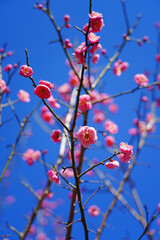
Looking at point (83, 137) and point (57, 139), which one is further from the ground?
point (57, 139)

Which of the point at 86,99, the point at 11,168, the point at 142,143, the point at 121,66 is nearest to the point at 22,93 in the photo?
the point at 86,99

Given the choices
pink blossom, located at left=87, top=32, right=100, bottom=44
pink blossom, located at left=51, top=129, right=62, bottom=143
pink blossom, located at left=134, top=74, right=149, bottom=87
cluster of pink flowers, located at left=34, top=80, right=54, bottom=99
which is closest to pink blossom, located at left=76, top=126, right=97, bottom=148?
cluster of pink flowers, located at left=34, top=80, right=54, bottom=99

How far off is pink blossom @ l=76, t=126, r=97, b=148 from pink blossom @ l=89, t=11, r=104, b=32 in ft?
2.26

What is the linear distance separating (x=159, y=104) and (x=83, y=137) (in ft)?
15.3

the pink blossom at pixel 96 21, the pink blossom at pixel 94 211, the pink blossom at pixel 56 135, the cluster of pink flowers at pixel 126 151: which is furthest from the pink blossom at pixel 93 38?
the pink blossom at pixel 94 211

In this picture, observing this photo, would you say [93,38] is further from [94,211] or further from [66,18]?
[94,211]

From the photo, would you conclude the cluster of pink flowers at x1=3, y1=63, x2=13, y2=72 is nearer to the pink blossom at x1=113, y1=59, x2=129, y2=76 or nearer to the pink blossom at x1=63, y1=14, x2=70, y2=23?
the pink blossom at x1=63, y1=14, x2=70, y2=23

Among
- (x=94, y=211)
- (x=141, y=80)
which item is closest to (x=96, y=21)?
(x=141, y=80)

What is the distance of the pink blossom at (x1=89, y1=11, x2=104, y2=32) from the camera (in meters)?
1.34

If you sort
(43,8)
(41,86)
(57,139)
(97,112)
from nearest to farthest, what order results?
1. (41,86)
2. (57,139)
3. (43,8)
4. (97,112)

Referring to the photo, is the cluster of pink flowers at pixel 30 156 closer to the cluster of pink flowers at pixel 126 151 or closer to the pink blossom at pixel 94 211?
the pink blossom at pixel 94 211

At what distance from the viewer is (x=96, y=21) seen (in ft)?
4.47

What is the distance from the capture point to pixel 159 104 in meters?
5.60

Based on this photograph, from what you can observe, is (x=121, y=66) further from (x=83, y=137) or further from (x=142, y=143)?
(x=83, y=137)
